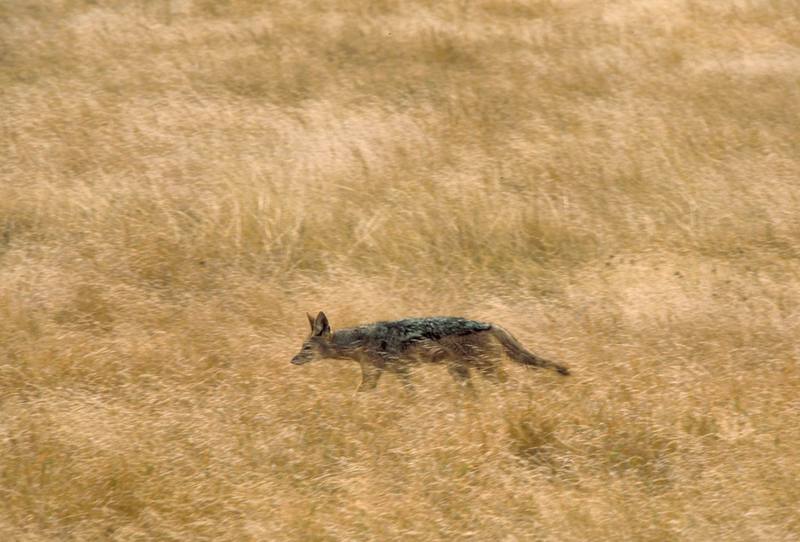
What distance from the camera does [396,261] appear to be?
9.91 metres

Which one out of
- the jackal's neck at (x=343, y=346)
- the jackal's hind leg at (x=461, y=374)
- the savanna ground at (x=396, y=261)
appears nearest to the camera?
the savanna ground at (x=396, y=261)

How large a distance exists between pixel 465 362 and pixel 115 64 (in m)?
8.86

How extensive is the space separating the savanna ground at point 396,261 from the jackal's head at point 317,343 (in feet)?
0.55

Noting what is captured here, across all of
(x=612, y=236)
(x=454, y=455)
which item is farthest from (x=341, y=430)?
(x=612, y=236)

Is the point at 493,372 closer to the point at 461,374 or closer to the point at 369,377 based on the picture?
the point at 461,374

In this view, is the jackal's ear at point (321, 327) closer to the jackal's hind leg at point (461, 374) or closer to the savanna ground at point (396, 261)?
the savanna ground at point (396, 261)

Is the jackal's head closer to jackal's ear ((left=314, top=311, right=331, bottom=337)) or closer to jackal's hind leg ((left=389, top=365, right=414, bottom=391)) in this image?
jackal's ear ((left=314, top=311, right=331, bottom=337))

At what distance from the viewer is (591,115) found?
41.9 feet

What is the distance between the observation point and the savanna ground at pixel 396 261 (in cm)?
626

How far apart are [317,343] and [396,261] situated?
2241 millimetres

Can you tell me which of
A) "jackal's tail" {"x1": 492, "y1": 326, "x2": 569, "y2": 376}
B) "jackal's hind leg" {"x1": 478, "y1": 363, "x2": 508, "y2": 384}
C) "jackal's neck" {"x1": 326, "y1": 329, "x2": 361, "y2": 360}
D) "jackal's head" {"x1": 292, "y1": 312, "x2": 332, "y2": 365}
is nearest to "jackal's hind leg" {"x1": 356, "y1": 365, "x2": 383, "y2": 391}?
"jackal's neck" {"x1": 326, "y1": 329, "x2": 361, "y2": 360}

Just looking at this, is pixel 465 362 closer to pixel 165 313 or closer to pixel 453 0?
pixel 165 313

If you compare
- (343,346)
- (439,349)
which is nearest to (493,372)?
(439,349)

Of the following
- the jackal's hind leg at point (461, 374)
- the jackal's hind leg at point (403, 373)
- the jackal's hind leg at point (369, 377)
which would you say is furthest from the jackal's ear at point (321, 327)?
the jackal's hind leg at point (461, 374)
